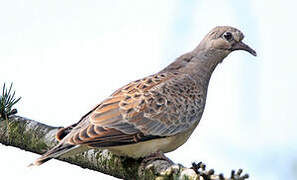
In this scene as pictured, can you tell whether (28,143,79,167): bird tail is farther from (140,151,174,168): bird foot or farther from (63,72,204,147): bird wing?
(140,151,174,168): bird foot

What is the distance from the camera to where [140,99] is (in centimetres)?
719

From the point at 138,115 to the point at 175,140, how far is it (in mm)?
577

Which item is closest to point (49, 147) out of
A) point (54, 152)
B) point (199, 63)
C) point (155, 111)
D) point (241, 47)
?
point (54, 152)

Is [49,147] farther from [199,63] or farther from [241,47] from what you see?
[241,47]

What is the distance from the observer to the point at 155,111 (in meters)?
7.26

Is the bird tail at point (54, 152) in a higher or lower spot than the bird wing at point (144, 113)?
lower

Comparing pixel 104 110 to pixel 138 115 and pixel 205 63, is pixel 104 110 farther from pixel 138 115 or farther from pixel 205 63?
pixel 205 63

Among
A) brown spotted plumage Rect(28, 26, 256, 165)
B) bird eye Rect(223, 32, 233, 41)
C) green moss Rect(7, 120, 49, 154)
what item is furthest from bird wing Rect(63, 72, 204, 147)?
bird eye Rect(223, 32, 233, 41)

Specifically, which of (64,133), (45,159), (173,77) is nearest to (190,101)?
(173,77)

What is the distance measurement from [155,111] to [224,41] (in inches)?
71.3

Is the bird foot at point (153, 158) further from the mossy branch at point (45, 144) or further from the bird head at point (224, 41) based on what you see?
the bird head at point (224, 41)

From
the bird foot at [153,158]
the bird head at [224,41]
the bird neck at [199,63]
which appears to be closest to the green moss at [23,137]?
the bird foot at [153,158]

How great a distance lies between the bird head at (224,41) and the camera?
28.1 ft

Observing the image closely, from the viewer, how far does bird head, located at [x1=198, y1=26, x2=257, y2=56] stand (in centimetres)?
855
